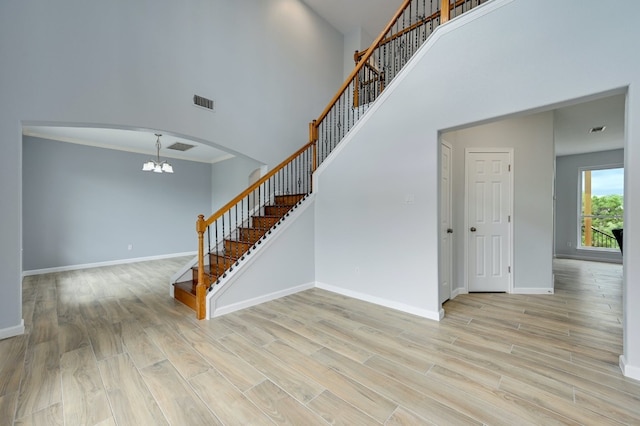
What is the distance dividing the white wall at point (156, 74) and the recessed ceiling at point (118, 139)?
1.06 metres

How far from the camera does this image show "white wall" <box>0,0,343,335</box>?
103 inches

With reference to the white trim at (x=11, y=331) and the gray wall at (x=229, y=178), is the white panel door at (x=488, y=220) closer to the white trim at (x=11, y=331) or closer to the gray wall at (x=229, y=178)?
the gray wall at (x=229, y=178)

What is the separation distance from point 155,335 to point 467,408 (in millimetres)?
2801

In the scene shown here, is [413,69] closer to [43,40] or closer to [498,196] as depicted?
[498,196]

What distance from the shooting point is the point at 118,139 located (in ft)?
19.0

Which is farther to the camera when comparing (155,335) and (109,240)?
(109,240)

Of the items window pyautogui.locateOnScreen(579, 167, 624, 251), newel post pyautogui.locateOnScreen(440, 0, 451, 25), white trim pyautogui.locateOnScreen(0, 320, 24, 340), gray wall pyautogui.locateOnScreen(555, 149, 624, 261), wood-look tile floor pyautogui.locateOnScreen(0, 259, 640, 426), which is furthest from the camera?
gray wall pyautogui.locateOnScreen(555, 149, 624, 261)

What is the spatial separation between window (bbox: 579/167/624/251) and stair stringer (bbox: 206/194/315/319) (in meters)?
7.62

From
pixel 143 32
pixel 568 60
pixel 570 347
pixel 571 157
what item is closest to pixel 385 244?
pixel 570 347

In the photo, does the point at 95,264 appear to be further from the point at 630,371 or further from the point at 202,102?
the point at 630,371

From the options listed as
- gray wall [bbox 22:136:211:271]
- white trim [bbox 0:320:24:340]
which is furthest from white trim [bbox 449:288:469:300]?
gray wall [bbox 22:136:211:271]

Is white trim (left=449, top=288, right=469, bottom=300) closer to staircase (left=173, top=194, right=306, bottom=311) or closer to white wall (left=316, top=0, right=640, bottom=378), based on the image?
white wall (left=316, top=0, right=640, bottom=378)

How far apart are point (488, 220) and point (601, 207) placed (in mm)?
5412

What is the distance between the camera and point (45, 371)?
2061 mm
